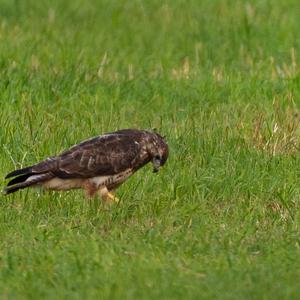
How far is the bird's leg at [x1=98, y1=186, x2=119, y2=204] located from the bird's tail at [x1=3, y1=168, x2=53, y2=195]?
1.33 feet

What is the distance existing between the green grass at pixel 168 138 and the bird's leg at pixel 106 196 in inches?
4.2

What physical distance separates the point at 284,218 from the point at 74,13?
7.69m

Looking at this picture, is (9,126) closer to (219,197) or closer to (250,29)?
(219,197)

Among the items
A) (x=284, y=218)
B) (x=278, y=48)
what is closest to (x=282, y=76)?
(x=278, y=48)

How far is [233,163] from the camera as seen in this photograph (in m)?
10.2

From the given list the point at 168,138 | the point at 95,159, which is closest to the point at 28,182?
the point at 95,159

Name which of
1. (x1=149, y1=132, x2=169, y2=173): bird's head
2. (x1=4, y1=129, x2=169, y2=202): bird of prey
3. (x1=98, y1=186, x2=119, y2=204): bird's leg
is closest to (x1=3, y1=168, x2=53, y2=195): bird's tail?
(x1=4, y1=129, x2=169, y2=202): bird of prey

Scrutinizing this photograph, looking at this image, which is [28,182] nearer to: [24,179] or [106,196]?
[24,179]

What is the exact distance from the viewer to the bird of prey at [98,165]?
9.21 m

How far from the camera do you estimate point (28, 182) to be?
9.13 m

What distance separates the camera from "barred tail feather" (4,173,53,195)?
9094 millimetres

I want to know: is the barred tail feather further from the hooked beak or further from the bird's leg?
the hooked beak

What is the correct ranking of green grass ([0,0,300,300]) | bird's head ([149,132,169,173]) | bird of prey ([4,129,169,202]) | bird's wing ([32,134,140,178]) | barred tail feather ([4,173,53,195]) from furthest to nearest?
bird's head ([149,132,169,173]) → bird's wing ([32,134,140,178]) → bird of prey ([4,129,169,202]) → barred tail feather ([4,173,53,195]) → green grass ([0,0,300,300])

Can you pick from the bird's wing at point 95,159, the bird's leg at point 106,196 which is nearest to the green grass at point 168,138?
the bird's leg at point 106,196
